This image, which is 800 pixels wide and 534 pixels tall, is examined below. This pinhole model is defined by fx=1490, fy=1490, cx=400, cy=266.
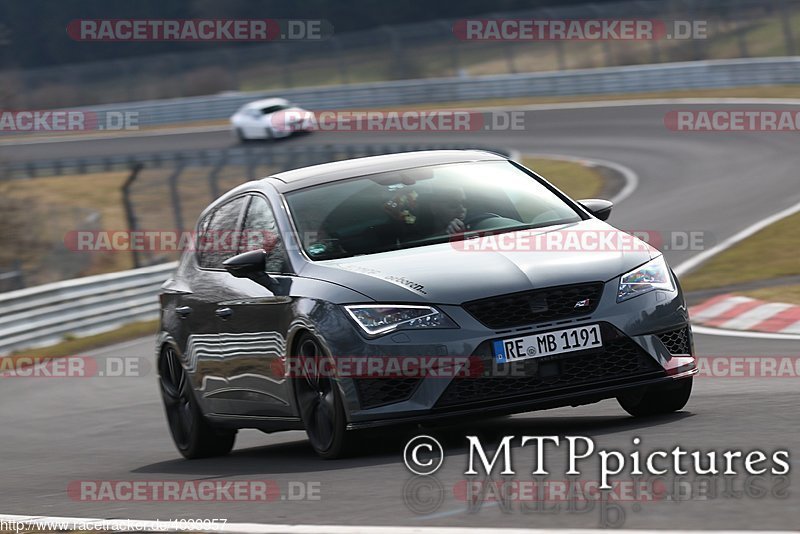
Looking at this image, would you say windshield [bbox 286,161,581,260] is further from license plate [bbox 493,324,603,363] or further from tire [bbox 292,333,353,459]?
license plate [bbox 493,324,603,363]

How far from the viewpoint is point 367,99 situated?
48.2 m

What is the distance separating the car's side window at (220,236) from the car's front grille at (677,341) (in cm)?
255

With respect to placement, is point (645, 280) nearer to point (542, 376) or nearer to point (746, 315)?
point (542, 376)

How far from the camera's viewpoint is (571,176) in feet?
95.7

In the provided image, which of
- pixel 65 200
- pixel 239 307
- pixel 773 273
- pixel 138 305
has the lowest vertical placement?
pixel 65 200

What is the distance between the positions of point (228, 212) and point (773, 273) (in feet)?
A: 25.6

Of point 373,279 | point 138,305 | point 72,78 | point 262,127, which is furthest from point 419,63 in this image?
point 373,279

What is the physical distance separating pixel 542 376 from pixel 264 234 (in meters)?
1.96

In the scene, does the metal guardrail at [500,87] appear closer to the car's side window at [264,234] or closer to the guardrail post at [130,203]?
Answer: the guardrail post at [130,203]

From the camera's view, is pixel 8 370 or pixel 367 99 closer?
pixel 8 370

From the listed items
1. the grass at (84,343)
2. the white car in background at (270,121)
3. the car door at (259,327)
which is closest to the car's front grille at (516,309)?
the car door at (259,327)

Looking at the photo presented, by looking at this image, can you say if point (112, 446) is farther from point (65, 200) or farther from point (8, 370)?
point (65, 200)

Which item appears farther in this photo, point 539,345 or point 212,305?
point 212,305

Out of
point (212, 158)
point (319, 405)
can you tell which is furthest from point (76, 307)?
point (212, 158)
